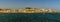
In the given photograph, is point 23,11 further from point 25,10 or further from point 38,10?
point 38,10

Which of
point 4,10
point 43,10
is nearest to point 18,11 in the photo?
point 4,10

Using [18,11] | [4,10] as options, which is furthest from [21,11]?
[4,10]

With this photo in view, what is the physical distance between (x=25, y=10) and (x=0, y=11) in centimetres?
1268

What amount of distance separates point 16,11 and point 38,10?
11.6m

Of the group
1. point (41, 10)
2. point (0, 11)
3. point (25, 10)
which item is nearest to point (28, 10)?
point (25, 10)

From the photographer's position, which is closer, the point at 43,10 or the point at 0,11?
the point at 0,11

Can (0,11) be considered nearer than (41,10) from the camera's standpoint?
Yes

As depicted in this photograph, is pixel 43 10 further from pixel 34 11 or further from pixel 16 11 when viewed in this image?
pixel 16 11

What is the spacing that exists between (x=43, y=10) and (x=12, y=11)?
653 inches

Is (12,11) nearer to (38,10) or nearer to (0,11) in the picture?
(0,11)

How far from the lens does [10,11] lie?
9425 cm

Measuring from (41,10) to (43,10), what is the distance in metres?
1.39

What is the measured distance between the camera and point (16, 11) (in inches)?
3748

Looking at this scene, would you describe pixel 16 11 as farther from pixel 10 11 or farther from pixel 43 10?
pixel 43 10
